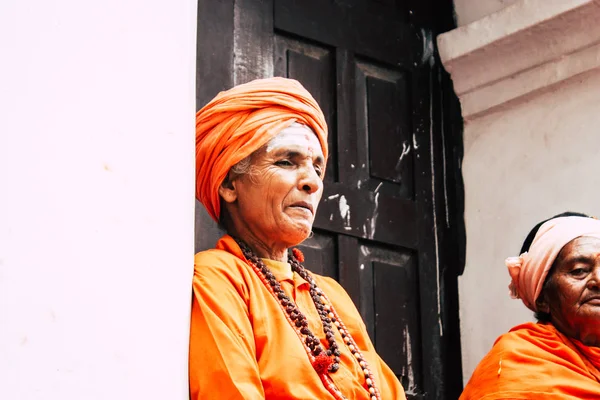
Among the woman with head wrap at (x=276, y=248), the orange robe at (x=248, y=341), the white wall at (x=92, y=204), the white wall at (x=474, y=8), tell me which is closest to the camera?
the white wall at (x=92, y=204)

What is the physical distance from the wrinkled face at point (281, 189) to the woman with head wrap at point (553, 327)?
883 mm

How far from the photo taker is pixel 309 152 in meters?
3.76

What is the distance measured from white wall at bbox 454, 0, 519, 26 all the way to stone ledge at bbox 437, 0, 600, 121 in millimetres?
147

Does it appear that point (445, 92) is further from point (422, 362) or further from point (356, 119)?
point (422, 362)

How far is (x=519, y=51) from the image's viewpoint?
5.41m

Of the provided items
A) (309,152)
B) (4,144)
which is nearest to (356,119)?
(309,152)

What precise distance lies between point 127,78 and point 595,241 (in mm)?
1916

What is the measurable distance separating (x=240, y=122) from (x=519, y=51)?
82.0 inches

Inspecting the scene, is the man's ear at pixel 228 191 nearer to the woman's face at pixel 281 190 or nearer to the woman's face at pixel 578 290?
the woman's face at pixel 281 190

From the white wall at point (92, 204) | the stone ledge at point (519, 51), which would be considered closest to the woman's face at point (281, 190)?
the white wall at point (92, 204)

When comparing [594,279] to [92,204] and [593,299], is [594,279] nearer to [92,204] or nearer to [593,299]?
[593,299]

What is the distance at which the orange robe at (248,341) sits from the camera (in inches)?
125

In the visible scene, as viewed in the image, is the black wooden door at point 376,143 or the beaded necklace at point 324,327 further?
the black wooden door at point 376,143

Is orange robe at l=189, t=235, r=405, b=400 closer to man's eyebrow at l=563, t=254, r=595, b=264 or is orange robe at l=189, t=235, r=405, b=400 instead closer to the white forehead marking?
the white forehead marking
